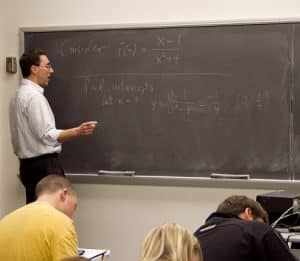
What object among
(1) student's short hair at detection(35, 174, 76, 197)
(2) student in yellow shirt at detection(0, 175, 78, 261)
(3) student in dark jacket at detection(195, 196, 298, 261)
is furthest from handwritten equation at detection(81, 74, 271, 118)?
(2) student in yellow shirt at detection(0, 175, 78, 261)

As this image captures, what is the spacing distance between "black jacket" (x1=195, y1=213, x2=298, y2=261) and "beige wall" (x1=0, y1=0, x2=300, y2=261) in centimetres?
192

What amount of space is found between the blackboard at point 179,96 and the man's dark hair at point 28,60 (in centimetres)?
36

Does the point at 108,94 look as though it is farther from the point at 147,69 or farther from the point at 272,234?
the point at 272,234

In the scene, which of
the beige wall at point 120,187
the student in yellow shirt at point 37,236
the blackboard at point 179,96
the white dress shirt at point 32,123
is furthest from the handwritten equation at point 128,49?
the student in yellow shirt at point 37,236

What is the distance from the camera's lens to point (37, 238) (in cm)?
294

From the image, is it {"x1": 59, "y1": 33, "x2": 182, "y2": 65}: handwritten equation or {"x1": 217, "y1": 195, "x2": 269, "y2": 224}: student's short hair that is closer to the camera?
{"x1": 217, "y1": 195, "x2": 269, "y2": 224}: student's short hair

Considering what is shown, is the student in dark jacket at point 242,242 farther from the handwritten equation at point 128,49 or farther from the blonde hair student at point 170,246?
the handwritten equation at point 128,49

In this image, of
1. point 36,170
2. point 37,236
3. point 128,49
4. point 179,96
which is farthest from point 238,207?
point 128,49

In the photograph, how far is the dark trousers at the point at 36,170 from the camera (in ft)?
15.8

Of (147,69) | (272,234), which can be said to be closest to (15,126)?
(147,69)

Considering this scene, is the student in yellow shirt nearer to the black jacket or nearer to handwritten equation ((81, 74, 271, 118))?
the black jacket

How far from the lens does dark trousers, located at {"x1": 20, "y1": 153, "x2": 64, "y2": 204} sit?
189 inches

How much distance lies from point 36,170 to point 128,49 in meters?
1.15

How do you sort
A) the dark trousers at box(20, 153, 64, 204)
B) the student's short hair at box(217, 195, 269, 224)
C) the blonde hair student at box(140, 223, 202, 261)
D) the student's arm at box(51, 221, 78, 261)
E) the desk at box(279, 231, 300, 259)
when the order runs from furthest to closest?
the dark trousers at box(20, 153, 64, 204), the desk at box(279, 231, 300, 259), the student's short hair at box(217, 195, 269, 224), the student's arm at box(51, 221, 78, 261), the blonde hair student at box(140, 223, 202, 261)
